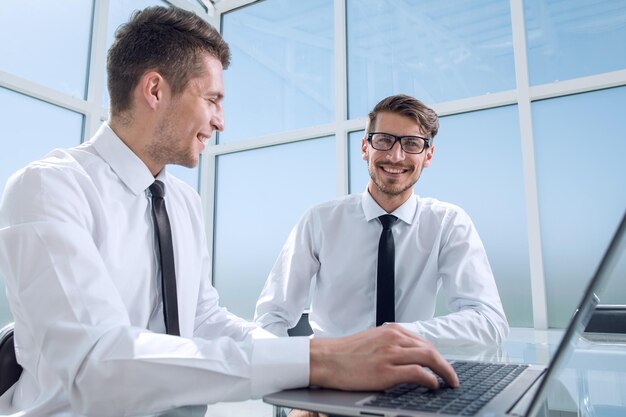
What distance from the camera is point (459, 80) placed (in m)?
3.12

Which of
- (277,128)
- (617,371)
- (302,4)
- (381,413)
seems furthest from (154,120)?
(302,4)

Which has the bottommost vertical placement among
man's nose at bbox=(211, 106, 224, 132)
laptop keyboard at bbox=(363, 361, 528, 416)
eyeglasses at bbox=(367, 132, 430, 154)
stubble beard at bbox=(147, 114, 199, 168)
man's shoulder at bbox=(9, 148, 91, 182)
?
laptop keyboard at bbox=(363, 361, 528, 416)

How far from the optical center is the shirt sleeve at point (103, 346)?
25.1 inches

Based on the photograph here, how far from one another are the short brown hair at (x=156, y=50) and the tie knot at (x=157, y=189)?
208 mm

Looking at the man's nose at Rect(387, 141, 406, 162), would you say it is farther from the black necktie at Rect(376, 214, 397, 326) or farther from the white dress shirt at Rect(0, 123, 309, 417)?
the white dress shirt at Rect(0, 123, 309, 417)

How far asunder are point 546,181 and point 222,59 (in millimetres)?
2236

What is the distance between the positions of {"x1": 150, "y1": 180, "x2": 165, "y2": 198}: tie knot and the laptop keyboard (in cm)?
76

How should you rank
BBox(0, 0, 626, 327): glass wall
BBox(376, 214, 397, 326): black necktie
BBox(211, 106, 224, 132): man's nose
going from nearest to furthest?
BBox(211, 106, 224, 132): man's nose, BBox(376, 214, 397, 326): black necktie, BBox(0, 0, 626, 327): glass wall

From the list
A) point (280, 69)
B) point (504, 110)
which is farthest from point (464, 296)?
point (280, 69)

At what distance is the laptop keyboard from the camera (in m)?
0.54

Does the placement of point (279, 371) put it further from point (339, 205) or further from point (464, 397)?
point (339, 205)

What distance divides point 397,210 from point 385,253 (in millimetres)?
232

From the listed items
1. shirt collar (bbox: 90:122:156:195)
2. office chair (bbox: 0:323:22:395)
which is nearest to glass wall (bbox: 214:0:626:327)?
shirt collar (bbox: 90:122:156:195)

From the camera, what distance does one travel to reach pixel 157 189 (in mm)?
1147
